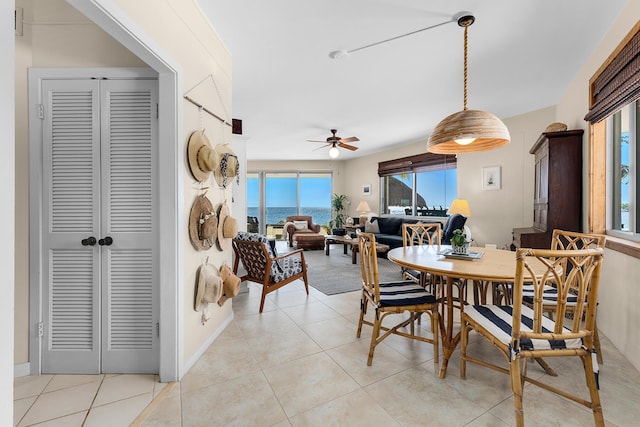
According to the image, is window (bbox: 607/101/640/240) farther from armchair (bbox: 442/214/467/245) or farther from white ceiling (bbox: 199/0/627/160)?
armchair (bbox: 442/214/467/245)

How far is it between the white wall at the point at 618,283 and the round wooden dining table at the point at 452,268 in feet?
2.54

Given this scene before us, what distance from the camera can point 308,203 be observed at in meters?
9.05

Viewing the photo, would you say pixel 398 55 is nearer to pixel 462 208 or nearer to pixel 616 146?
pixel 616 146

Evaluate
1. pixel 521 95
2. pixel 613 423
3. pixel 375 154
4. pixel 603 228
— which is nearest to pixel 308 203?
pixel 375 154

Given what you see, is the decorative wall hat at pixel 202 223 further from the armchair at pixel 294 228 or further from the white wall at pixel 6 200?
the armchair at pixel 294 228

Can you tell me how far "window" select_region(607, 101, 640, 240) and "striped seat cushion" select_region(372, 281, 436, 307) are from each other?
5.72ft

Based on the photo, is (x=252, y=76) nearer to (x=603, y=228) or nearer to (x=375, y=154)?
(x=603, y=228)

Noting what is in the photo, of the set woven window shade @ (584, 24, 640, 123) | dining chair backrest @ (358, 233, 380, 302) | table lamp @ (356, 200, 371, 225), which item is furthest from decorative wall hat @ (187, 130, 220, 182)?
table lamp @ (356, 200, 371, 225)

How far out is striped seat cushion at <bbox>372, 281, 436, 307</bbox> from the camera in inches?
77.8

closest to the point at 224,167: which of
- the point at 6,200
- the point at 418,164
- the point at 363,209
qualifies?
the point at 6,200

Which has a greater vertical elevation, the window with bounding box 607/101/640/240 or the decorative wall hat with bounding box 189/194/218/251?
the window with bounding box 607/101/640/240

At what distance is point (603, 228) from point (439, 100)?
2304 millimetres

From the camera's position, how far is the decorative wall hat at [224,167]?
2.33 metres

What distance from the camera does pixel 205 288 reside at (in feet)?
6.76
